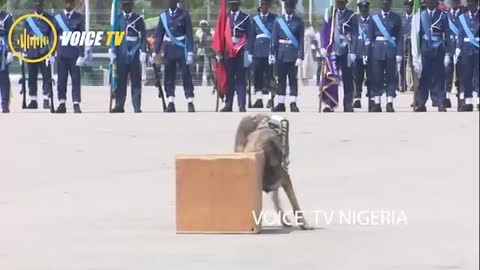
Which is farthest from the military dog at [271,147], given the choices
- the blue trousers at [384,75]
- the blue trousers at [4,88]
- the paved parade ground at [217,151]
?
the blue trousers at [4,88]

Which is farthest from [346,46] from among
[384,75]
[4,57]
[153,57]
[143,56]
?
[4,57]

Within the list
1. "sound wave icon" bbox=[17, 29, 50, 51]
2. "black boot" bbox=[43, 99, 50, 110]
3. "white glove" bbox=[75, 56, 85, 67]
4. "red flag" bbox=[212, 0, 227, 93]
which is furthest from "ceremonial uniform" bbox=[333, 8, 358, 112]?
"black boot" bbox=[43, 99, 50, 110]

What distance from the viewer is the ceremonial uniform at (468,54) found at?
65.7 feet

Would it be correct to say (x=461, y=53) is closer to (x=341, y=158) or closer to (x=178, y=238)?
(x=341, y=158)

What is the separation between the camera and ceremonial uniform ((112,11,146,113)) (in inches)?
832

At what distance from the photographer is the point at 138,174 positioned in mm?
13148

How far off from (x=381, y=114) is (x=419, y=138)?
14.6 ft

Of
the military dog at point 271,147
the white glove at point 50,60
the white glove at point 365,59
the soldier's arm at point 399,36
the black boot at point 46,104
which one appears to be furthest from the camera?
the black boot at point 46,104

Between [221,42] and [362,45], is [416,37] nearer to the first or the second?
[362,45]

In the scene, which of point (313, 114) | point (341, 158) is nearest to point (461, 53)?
point (313, 114)

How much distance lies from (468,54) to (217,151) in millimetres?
7525

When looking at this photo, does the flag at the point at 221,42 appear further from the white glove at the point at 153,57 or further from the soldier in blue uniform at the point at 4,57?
the soldier in blue uniform at the point at 4,57

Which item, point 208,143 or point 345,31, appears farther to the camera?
point 345,31

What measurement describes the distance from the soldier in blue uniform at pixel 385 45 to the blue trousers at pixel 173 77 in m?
3.01
